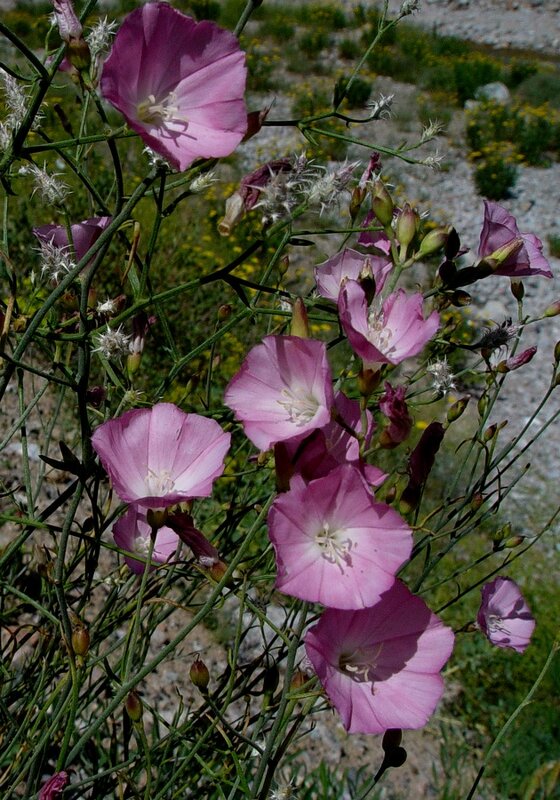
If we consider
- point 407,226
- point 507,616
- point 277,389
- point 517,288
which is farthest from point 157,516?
point 507,616

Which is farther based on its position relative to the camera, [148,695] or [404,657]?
[148,695]

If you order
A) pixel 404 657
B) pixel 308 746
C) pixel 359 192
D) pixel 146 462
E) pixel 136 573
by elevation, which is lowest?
pixel 308 746

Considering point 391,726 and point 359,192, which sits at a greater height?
point 359,192

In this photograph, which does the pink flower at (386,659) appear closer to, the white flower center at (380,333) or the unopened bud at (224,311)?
the white flower center at (380,333)

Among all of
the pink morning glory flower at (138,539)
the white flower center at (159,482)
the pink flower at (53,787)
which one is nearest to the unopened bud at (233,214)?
the white flower center at (159,482)

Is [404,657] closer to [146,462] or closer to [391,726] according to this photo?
[391,726]

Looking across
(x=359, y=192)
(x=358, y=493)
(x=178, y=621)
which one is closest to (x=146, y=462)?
(x=358, y=493)

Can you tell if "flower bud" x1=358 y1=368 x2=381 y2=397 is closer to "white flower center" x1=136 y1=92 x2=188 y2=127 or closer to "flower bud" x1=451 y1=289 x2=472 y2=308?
"flower bud" x1=451 y1=289 x2=472 y2=308
